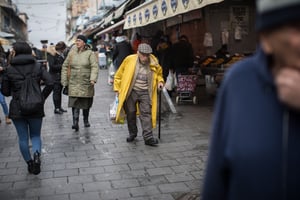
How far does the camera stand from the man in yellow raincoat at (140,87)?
6.92 m

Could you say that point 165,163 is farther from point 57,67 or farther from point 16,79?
point 57,67

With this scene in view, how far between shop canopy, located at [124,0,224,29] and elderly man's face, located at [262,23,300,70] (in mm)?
A: 4661

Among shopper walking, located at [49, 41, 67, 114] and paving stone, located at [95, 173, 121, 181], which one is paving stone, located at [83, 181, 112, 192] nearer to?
paving stone, located at [95, 173, 121, 181]

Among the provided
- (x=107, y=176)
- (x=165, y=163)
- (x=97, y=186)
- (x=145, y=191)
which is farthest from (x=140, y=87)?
(x=145, y=191)

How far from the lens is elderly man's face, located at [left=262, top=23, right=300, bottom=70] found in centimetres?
141

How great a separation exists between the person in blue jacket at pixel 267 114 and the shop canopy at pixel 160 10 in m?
4.59

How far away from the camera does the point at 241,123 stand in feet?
5.18

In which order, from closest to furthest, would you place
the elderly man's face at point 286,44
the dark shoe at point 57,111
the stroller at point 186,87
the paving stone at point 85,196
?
the elderly man's face at point 286,44 < the paving stone at point 85,196 < the dark shoe at point 57,111 < the stroller at point 186,87

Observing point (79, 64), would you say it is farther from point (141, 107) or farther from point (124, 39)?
point (124, 39)

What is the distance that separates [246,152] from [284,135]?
15 centimetres

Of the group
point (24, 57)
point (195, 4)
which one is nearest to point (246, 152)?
point (24, 57)

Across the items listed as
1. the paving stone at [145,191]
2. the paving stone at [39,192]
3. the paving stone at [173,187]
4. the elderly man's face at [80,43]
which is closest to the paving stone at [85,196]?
the paving stone at [39,192]

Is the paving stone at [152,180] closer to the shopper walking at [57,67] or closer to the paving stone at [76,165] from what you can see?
the paving stone at [76,165]

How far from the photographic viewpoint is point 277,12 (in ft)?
4.73
